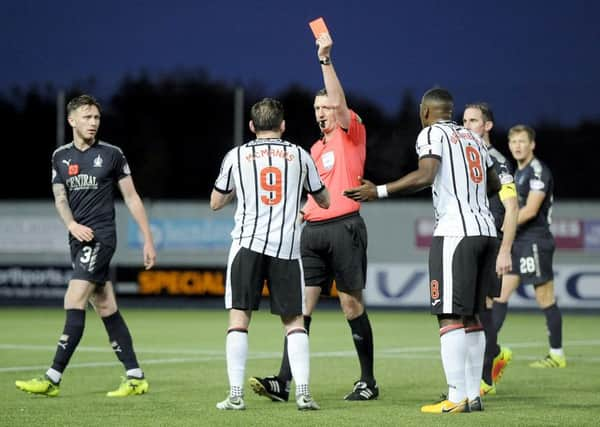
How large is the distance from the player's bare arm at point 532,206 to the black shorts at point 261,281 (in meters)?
4.52

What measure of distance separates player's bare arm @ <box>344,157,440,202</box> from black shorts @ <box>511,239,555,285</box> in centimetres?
471

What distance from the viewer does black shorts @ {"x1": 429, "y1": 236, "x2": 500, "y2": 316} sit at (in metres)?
8.17

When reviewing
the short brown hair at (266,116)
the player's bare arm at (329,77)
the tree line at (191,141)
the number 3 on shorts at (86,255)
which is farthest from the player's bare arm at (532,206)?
the tree line at (191,141)

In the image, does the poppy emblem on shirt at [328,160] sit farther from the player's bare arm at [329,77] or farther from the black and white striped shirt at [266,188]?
the black and white striped shirt at [266,188]

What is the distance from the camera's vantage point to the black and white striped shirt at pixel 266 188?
8281 mm

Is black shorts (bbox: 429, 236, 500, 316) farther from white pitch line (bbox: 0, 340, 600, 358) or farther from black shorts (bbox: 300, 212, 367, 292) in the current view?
white pitch line (bbox: 0, 340, 600, 358)

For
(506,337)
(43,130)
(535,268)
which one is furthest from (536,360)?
(43,130)

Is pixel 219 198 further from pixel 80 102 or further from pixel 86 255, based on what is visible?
pixel 80 102

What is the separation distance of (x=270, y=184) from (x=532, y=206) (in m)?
4.75

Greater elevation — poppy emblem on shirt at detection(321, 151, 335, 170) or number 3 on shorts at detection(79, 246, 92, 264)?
poppy emblem on shirt at detection(321, 151, 335, 170)

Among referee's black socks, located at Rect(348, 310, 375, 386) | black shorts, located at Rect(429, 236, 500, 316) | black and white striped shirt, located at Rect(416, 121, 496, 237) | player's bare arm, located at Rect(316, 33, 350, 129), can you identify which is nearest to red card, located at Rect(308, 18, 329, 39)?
player's bare arm, located at Rect(316, 33, 350, 129)

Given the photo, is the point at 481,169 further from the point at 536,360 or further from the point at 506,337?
the point at 506,337

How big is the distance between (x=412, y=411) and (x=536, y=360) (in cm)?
483

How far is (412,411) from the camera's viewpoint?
8352 mm
